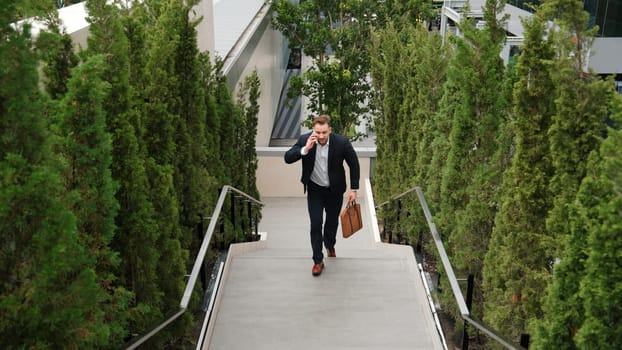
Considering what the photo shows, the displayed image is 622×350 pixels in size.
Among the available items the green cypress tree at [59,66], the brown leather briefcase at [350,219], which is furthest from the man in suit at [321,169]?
the green cypress tree at [59,66]

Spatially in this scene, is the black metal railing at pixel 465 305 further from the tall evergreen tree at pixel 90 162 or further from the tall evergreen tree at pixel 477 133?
the tall evergreen tree at pixel 90 162

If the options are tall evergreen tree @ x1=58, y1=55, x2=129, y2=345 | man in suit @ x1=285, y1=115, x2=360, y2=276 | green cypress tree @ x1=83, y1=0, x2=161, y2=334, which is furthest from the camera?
man in suit @ x1=285, y1=115, x2=360, y2=276

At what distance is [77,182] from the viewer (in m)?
3.52

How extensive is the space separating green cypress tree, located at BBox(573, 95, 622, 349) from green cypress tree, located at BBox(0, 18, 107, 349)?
252 centimetres

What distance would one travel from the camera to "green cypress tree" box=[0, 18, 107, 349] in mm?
2664

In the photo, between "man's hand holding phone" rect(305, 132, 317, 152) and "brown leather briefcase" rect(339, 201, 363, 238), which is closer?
"man's hand holding phone" rect(305, 132, 317, 152)

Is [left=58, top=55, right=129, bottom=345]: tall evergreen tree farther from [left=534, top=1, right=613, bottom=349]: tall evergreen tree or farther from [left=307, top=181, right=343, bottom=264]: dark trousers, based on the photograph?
[left=307, top=181, right=343, bottom=264]: dark trousers

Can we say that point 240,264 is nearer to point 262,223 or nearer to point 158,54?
point 158,54

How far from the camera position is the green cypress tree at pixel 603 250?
10.0 ft

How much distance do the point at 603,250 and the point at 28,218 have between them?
271cm

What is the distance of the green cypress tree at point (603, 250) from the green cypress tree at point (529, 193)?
0.72 m

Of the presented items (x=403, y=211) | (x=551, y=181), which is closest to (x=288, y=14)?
(x=403, y=211)

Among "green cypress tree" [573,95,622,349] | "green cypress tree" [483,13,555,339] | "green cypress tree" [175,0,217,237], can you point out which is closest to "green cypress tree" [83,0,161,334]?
"green cypress tree" [175,0,217,237]

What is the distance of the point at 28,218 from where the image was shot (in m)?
2.79
